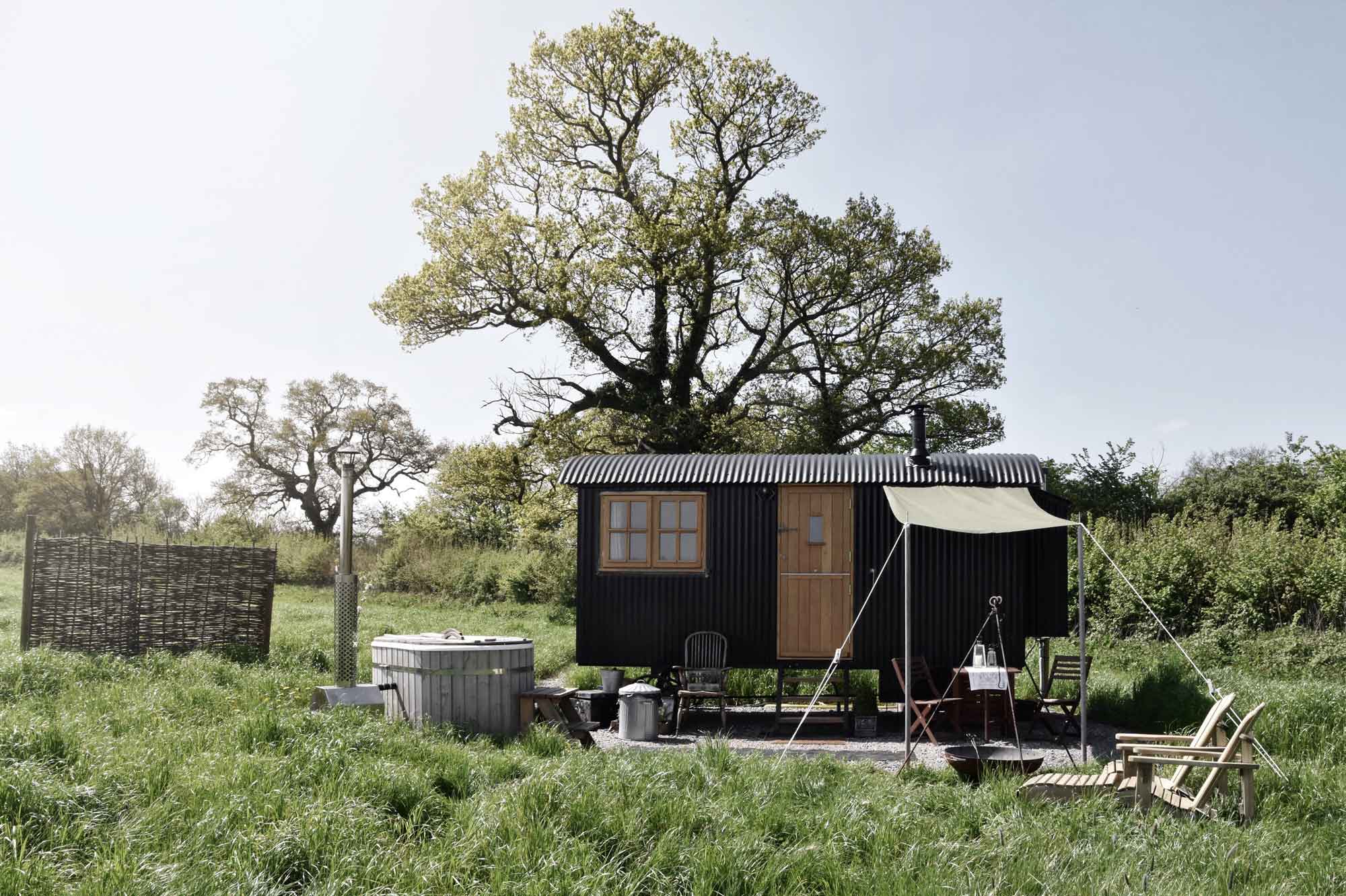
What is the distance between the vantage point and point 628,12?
816 inches

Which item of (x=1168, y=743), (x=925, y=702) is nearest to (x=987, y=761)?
(x=1168, y=743)

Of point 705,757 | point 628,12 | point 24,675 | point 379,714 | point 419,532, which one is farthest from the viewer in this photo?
point 419,532

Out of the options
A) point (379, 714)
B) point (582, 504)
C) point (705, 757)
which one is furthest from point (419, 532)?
point (705, 757)

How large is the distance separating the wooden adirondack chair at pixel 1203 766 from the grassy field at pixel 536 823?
17 centimetres

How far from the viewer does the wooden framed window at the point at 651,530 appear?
1125 cm

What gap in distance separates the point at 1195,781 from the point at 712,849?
3.71 meters

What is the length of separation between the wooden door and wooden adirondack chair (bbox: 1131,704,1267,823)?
4.63 m

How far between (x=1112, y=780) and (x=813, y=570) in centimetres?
474

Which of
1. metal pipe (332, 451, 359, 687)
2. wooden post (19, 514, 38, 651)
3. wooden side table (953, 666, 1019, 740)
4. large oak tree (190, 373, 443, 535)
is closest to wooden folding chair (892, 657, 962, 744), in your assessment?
wooden side table (953, 666, 1019, 740)

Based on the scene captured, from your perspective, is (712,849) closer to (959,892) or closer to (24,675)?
(959,892)

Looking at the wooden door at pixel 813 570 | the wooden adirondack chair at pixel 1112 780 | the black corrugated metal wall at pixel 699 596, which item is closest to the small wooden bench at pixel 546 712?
the black corrugated metal wall at pixel 699 596

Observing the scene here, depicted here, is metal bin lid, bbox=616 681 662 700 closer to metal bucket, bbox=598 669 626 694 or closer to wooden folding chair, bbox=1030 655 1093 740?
metal bucket, bbox=598 669 626 694

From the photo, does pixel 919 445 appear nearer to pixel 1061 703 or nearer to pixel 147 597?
pixel 1061 703

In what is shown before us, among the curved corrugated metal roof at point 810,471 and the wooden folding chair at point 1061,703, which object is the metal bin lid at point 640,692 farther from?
the wooden folding chair at point 1061,703
